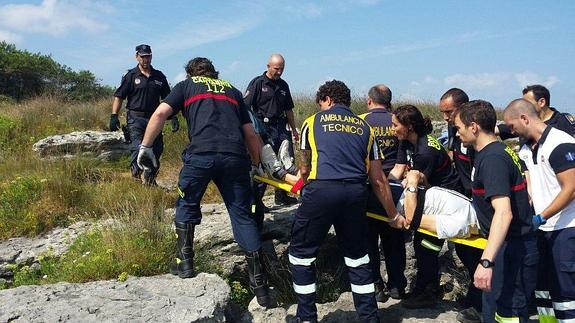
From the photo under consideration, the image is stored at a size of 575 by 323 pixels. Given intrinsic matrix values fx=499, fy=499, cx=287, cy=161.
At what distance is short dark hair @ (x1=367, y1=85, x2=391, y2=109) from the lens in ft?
16.8

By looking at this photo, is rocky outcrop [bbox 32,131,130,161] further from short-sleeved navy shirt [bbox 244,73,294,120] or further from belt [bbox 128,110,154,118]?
short-sleeved navy shirt [bbox 244,73,294,120]

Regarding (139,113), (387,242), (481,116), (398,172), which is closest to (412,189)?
(398,172)

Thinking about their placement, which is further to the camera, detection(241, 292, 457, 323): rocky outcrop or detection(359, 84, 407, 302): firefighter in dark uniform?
detection(359, 84, 407, 302): firefighter in dark uniform

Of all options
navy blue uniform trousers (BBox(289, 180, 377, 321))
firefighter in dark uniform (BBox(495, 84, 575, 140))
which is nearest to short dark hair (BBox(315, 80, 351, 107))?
navy blue uniform trousers (BBox(289, 180, 377, 321))

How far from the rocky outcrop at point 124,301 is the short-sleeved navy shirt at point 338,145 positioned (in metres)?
1.27

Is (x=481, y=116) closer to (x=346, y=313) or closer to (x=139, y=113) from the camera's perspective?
(x=346, y=313)

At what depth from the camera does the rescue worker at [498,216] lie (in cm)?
Result: 317

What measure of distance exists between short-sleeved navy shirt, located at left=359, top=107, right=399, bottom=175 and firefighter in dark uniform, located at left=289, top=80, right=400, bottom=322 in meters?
0.89

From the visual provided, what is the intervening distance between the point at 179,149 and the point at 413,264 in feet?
18.5

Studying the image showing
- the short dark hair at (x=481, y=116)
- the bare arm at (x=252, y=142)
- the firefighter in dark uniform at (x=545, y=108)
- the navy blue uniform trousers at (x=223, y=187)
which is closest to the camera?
the short dark hair at (x=481, y=116)

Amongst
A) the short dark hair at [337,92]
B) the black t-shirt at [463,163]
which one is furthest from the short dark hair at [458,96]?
the short dark hair at [337,92]

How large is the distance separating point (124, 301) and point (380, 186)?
2.17 metres

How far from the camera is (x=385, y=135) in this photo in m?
4.90

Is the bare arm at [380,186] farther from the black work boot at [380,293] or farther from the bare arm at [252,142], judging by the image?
the bare arm at [252,142]
